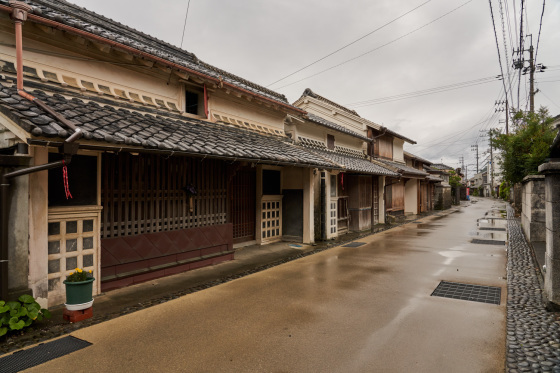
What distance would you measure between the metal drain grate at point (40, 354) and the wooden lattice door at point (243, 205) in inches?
248

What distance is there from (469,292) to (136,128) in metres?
7.33

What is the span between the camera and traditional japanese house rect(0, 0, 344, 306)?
4516 millimetres

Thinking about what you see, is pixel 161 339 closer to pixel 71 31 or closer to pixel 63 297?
pixel 63 297

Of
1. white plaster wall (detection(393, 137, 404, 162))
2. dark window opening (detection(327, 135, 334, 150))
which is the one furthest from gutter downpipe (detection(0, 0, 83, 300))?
white plaster wall (detection(393, 137, 404, 162))

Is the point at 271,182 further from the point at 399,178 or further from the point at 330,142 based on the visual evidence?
the point at 399,178

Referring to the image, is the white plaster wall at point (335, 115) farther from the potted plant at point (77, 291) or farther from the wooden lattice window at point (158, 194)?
the potted plant at point (77, 291)

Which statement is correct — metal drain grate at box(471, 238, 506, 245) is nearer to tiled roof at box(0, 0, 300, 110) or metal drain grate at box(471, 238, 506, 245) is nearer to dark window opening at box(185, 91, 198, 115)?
tiled roof at box(0, 0, 300, 110)

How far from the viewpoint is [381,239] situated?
13039mm

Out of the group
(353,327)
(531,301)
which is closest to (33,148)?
(353,327)

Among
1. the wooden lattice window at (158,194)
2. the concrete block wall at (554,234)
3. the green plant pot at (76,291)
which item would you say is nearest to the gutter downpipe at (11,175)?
the green plant pot at (76,291)

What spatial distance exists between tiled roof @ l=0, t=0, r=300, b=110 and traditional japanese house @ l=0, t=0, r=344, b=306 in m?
0.05

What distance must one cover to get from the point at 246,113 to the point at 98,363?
7959 millimetres

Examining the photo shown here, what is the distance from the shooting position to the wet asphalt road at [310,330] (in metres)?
3.67

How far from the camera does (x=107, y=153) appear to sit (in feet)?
20.5
